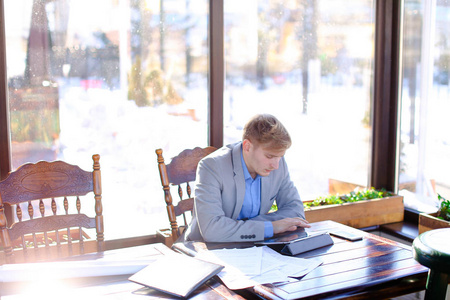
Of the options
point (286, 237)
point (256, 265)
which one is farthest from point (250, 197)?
point (256, 265)

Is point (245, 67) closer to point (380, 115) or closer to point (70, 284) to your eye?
point (380, 115)

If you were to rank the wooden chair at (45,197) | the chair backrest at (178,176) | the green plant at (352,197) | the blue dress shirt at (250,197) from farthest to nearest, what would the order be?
the green plant at (352,197) < the chair backrest at (178,176) < the blue dress shirt at (250,197) < the wooden chair at (45,197)

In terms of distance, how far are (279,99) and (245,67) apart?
39 centimetres

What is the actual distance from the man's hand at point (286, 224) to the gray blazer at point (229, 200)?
90 mm

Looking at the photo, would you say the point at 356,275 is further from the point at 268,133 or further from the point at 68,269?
the point at 68,269

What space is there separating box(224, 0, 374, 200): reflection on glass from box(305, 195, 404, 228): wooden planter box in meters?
0.31

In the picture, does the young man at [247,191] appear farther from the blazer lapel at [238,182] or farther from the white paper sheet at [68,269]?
the white paper sheet at [68,269]

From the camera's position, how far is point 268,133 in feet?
7.29

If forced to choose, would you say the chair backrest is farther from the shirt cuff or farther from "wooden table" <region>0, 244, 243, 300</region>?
"wooden table" <region>0, 244, 243, 300</region>

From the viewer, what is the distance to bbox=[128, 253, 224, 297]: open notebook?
1.49m

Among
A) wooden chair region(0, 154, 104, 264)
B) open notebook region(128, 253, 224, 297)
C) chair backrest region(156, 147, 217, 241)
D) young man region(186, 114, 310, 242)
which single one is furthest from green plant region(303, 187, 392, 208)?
open notebook region(128, 253, 224, 297)

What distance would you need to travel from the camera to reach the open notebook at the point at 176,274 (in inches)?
58.6

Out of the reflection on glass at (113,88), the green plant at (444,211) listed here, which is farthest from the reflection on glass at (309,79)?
the green plant at (444,211)

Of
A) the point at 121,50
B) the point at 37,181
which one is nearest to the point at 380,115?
the point at 121,50
